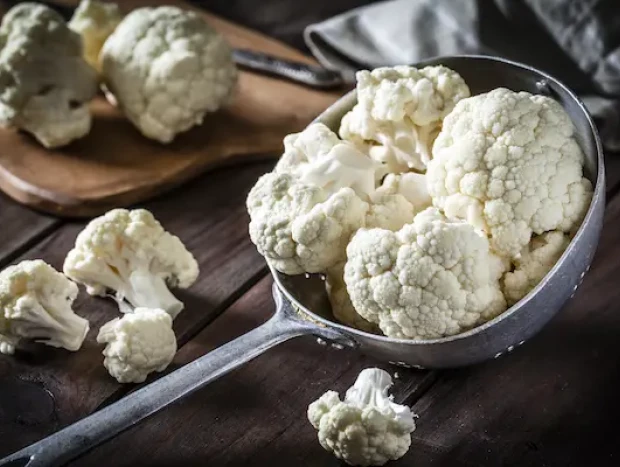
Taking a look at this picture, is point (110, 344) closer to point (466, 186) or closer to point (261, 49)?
point (466, 186)

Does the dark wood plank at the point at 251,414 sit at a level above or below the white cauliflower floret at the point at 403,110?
below

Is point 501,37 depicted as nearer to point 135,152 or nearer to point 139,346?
point 135,152

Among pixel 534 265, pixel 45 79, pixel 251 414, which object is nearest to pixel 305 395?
pixel 251 414

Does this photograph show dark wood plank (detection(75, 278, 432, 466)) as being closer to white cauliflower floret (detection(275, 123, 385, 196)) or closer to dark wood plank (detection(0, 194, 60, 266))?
white cauliflower floret (detection(275, 123, 385, 196))

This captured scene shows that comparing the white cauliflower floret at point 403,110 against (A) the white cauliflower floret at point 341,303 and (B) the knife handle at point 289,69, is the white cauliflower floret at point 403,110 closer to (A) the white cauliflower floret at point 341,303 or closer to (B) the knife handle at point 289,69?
(A) the white cauliflower floret at point 341,303

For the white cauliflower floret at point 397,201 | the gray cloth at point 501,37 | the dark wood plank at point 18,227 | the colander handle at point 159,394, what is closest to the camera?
the colander handle at point 159,394

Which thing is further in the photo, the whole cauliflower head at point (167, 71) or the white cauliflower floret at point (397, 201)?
the whole cauliflower head at point (167, 71)

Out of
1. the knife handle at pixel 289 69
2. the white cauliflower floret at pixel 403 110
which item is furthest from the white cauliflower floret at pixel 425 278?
the knife handle at pixel 289 69
